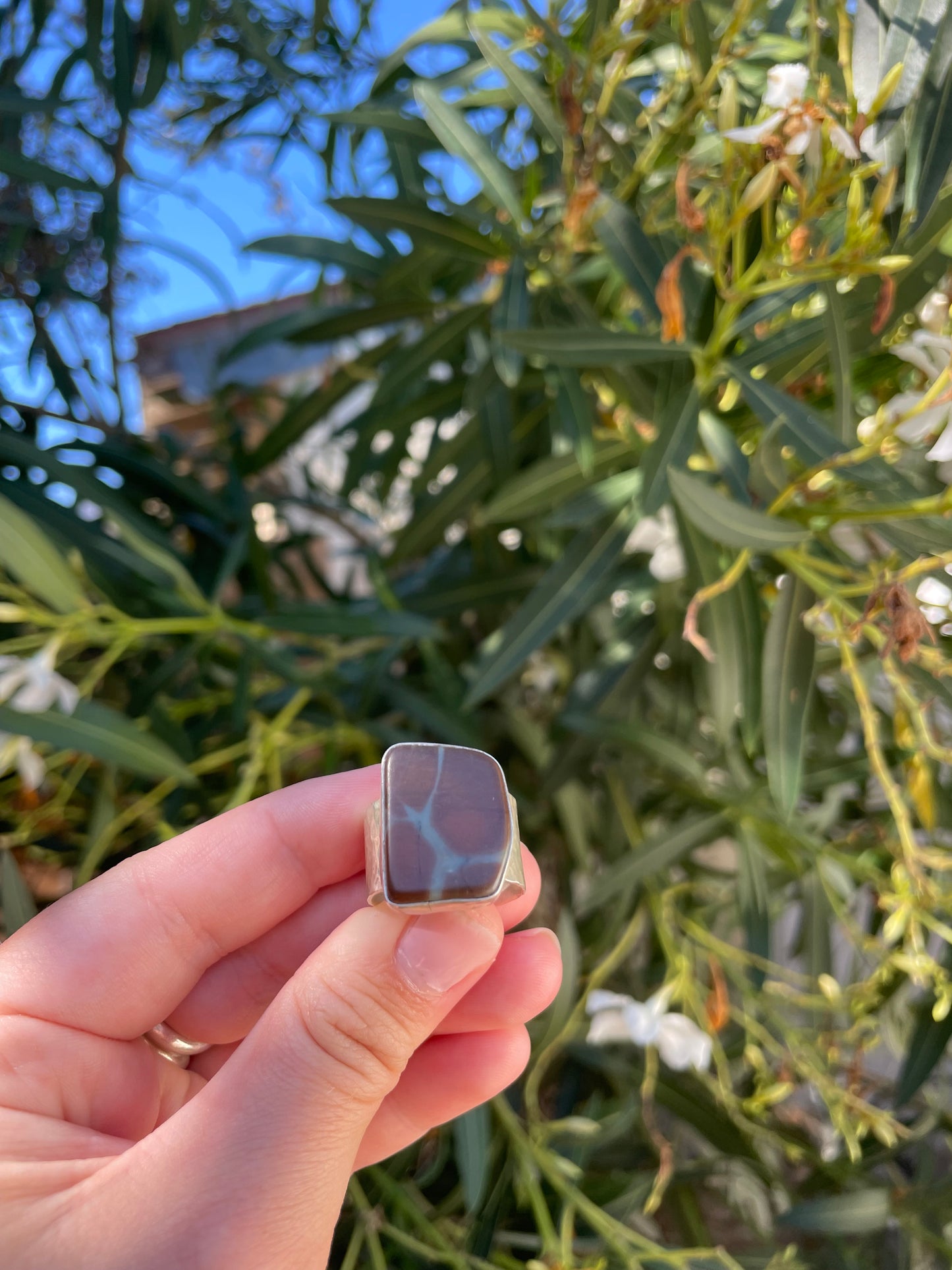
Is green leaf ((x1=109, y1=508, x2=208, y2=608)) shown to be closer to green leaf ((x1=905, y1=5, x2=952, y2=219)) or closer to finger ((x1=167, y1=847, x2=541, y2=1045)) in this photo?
finger ((x1=167, y1=847, x2=541, y2=1045))

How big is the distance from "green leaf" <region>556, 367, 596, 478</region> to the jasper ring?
380mm

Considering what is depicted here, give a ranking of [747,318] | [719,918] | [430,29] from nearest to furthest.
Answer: [747,318], [430,29], [719,918]

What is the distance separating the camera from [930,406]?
1.73ft

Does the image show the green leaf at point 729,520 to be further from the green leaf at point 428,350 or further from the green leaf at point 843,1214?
the green leaf at point 843,1214

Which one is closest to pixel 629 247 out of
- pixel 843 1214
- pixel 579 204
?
pixel 579 204

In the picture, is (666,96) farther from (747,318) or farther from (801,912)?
(801,912)

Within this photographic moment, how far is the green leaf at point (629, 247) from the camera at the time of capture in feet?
2.03

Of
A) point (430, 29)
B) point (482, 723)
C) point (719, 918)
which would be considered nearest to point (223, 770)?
point (482, 723)

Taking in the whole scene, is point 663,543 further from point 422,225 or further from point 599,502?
point 422,225

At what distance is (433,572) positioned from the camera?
3.44 ft

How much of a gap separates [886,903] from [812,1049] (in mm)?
223

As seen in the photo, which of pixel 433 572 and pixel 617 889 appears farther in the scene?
pixel 433 572

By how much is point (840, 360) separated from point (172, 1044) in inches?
24.6

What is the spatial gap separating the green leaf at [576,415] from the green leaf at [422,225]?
132 millimetres
